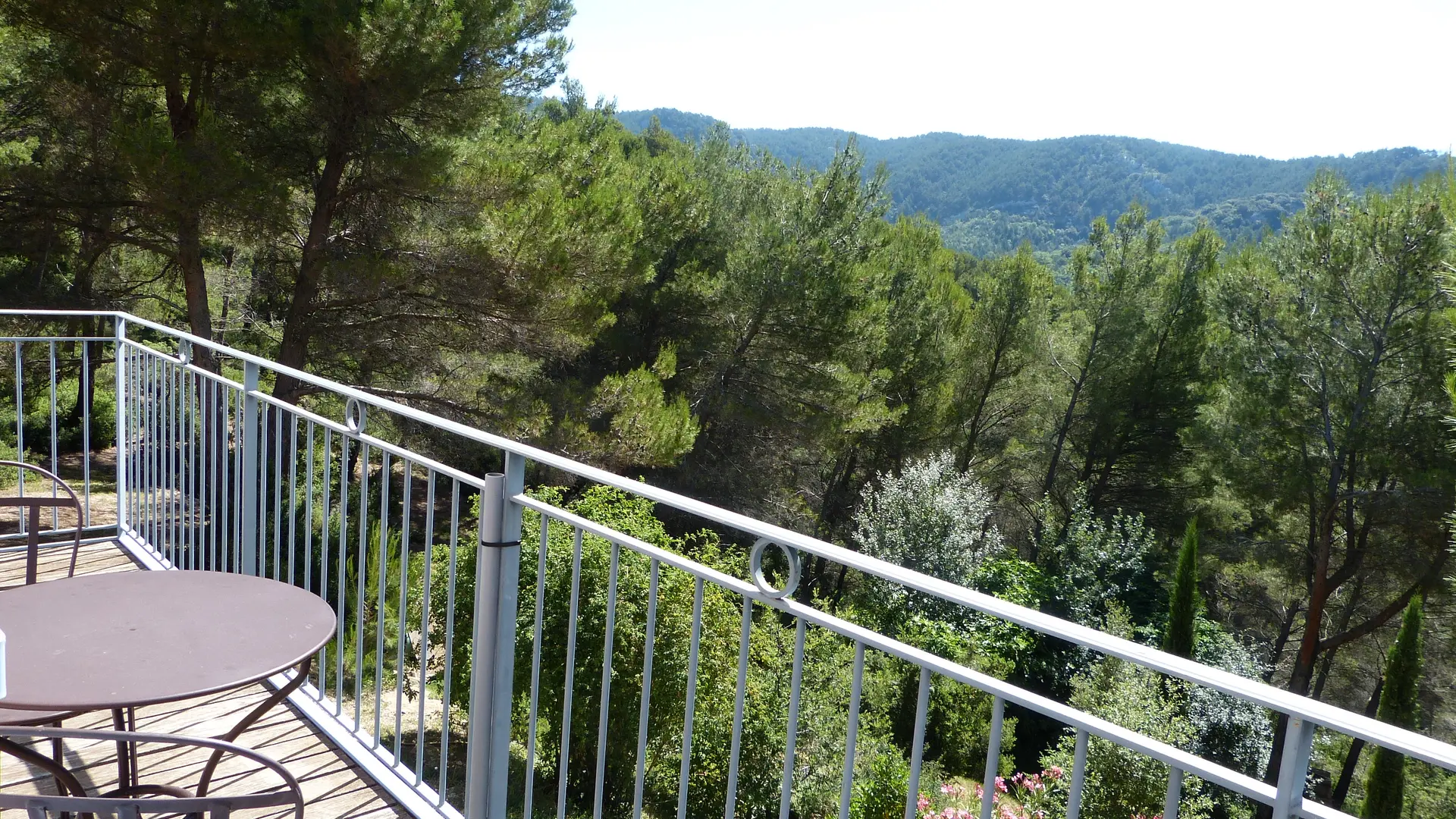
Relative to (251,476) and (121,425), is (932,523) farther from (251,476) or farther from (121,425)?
→ (251,476)

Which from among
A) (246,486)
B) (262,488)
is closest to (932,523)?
(246,486)

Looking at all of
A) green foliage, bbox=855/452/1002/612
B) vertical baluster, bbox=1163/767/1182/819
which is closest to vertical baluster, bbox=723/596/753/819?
vertical baluster, bbox=1163/767/1182/819

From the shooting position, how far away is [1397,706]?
47.7 feet

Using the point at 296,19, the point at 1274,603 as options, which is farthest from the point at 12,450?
the point at 1274,603

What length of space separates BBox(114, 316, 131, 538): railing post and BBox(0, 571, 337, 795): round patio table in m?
2.34

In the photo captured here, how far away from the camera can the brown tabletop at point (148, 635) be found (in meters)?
1.50

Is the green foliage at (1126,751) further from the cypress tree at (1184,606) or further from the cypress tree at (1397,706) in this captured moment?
the cypress tree at (1397,706)

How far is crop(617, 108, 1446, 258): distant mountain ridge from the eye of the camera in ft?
237

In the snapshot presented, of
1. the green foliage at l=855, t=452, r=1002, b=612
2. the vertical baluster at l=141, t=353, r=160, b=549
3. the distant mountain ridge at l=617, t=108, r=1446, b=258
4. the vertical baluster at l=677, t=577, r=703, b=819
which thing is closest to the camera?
the vertical baluster at l=677, t=577, r=703, b=819

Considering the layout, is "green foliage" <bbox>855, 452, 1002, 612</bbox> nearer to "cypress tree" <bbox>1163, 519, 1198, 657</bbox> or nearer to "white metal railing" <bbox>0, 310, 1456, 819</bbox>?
"cypress tree" <bbox>1163, 519, 1198, 657</bbox>

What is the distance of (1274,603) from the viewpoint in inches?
816

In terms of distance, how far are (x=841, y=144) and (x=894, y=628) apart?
9.69 m

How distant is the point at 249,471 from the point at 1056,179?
99.0m

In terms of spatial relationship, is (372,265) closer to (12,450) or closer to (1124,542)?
(12,450)
